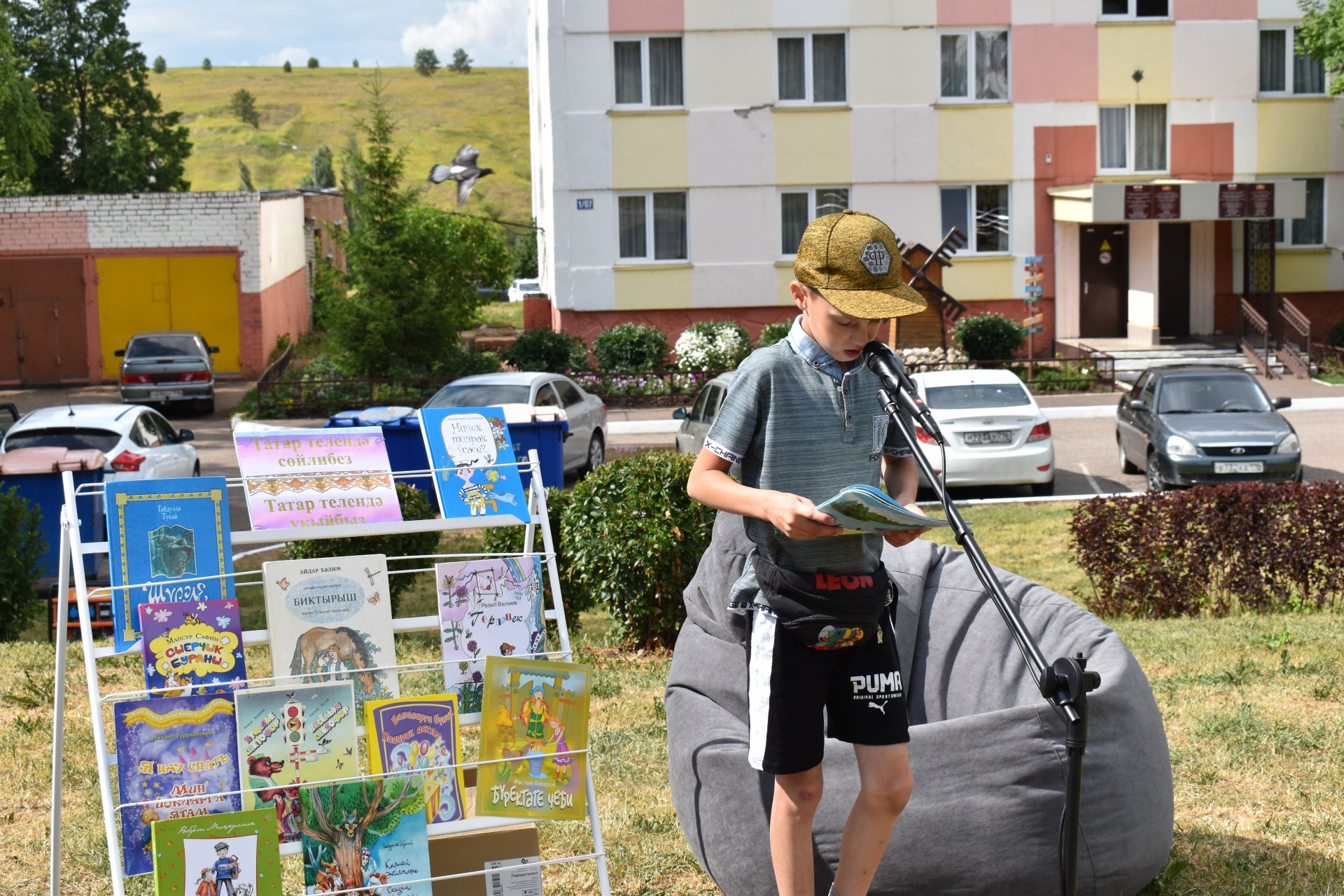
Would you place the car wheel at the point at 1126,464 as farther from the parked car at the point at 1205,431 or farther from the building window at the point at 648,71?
the building window at the point at 648,71

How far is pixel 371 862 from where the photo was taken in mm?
4227

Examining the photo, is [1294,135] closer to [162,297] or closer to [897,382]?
[162,297]

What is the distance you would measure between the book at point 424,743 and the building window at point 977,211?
1095 inches

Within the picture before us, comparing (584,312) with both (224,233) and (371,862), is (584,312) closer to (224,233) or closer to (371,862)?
(224,233)

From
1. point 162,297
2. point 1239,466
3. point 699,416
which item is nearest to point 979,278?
point 699,416

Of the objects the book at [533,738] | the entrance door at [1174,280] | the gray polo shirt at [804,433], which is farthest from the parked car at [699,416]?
the entrance door at [1174,280]

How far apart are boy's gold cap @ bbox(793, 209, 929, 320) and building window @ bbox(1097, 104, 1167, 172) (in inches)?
1150

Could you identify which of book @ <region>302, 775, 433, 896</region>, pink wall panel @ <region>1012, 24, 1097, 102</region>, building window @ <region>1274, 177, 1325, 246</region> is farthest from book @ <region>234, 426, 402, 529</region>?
building window @ <region>1274, 177, 1325, 246</region>

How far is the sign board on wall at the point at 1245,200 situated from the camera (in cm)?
2880

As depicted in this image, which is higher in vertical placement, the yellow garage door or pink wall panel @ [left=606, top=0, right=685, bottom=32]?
pink wall panel @ [left=606, top=0, right=685, bottom=32]

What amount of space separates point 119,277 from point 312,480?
101 feet

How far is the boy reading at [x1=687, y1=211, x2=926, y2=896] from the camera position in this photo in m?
3.73

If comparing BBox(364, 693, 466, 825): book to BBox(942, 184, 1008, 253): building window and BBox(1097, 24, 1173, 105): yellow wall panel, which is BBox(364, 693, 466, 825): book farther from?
BBox(1097, 24, 1173, 105): yellow wall panel

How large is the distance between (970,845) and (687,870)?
1.19 metres
